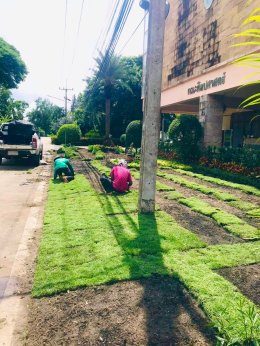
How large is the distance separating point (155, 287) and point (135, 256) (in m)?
0.84

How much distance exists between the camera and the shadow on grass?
258 cm

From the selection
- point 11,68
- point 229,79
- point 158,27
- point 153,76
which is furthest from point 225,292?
point 11,68

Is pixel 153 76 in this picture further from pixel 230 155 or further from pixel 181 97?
pixel 181 97

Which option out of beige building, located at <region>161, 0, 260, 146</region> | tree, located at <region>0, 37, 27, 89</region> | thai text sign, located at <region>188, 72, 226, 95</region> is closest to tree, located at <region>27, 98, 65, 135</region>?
tree, located at <region>0, 37, 27, 89</region>

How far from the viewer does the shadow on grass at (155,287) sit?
258 cm

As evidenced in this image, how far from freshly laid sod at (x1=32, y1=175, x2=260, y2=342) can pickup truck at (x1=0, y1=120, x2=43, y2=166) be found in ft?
28.8

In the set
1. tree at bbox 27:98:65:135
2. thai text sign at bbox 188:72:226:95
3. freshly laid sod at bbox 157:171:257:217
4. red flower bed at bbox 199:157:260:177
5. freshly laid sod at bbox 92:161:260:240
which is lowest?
freshly laid sod at bbox 92:161:260:240

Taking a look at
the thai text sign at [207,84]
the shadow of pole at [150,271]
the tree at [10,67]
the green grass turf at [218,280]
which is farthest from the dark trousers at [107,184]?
the tree at [10,67]

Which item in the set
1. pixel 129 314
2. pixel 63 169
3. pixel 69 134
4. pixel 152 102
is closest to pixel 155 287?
pixel 129 314

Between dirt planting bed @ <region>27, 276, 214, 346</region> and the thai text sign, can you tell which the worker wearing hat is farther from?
the thai text sign

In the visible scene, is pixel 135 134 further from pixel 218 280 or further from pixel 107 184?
pixel 218 280

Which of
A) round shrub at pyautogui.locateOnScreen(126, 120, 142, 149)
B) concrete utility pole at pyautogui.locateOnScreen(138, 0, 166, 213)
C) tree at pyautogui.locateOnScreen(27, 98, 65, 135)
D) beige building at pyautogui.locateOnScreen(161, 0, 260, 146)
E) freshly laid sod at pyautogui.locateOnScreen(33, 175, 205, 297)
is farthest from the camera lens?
tree at pyautogui.locateOnScreen(27, 98, 65, 135)

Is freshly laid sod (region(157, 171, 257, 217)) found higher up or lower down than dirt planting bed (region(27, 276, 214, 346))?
higher up

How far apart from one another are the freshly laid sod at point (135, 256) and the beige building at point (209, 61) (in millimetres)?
7257
